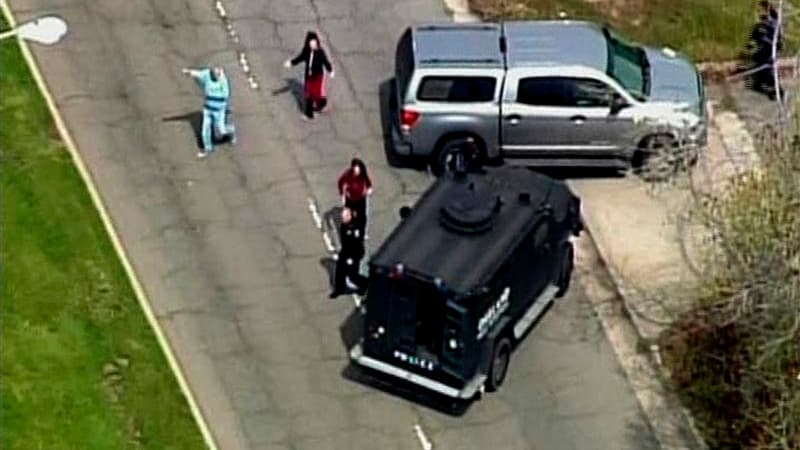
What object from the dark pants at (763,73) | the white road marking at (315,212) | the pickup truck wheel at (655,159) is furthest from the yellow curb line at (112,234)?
the dark pants at (763,73)

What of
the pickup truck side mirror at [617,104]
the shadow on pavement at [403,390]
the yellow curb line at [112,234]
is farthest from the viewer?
the pickup truck side mirror at [617,104]

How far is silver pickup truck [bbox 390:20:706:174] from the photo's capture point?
2853cm

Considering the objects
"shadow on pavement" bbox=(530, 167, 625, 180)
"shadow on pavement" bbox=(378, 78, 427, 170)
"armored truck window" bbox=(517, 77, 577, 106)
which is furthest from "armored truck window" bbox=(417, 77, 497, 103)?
"shadow on pavement" bbox=(530, 167, 625, 180)

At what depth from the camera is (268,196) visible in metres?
28.4

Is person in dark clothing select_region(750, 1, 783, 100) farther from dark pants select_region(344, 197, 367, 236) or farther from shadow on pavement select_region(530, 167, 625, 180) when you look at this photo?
dark pants select_region(344, 197, 367, 236)

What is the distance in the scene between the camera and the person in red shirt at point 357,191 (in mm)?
26547

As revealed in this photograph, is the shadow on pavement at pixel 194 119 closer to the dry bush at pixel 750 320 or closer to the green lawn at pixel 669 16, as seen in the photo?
the green lawn at pixel 669 16

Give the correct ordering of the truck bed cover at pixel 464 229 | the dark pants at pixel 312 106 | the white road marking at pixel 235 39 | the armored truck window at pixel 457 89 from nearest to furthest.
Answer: the truck bed cover at pixel 464 229 < the armored truck window at pixel 457 89 < the dark pants at pixel 312 106 < the white road marking at pixel 235 39

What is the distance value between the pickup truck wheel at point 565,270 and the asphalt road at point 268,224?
0.75 feet

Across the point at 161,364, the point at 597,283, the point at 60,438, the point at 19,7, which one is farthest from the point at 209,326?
the point at 19,7

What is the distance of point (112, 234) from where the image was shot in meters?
27.5

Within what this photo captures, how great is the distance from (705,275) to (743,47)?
20.3 feet

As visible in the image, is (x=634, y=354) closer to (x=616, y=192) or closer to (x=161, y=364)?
(x=616, y=192)

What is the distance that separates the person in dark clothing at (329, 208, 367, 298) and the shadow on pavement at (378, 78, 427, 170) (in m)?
2.48
